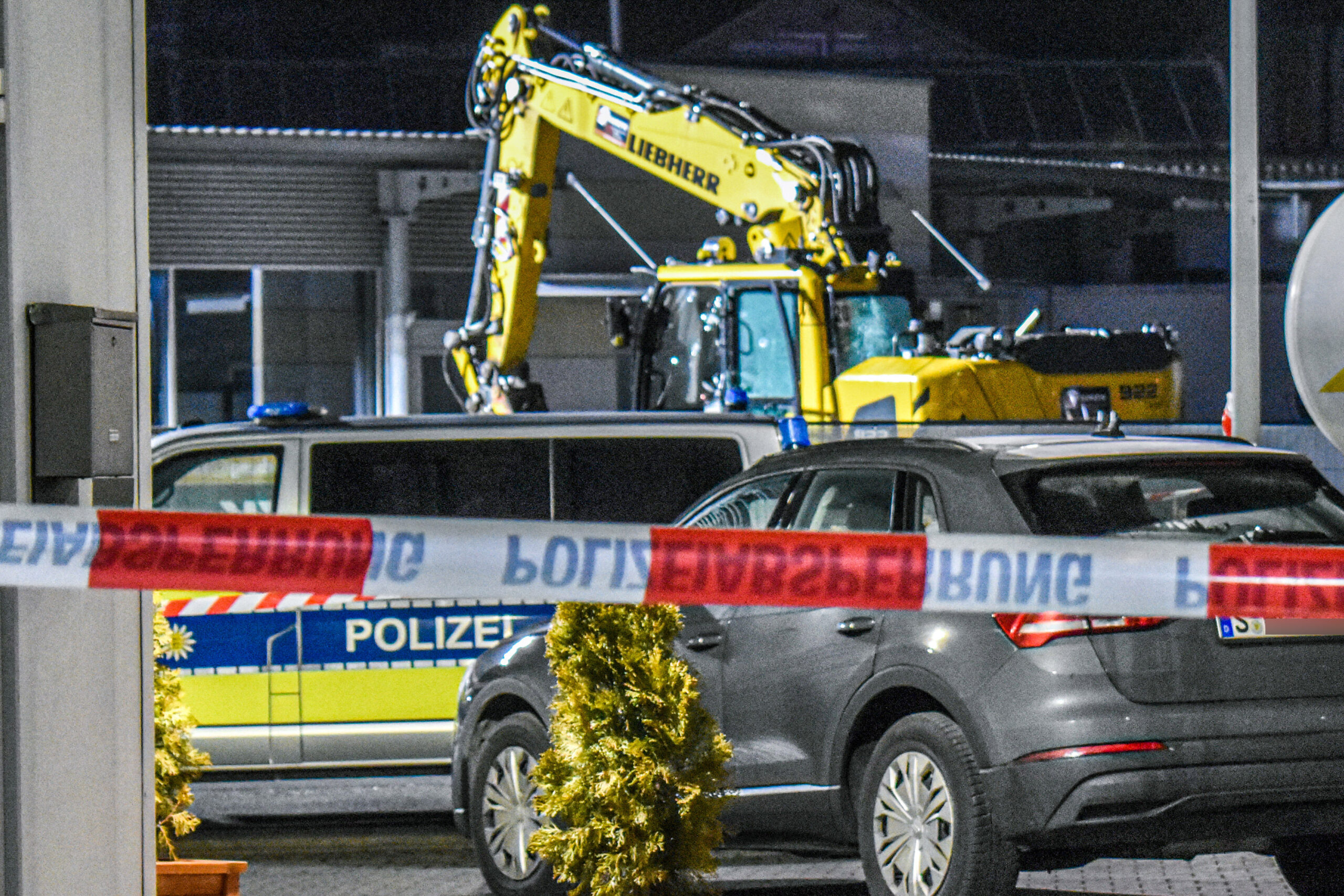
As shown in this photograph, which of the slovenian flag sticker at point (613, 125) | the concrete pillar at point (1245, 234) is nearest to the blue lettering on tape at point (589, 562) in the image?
the concrete pillar at point (1245, 234)

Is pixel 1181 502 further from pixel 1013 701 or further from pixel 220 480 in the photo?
pixel 220 480

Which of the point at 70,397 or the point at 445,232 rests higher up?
the point at 445,232

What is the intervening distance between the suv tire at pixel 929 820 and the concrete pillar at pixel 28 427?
8.52 feet

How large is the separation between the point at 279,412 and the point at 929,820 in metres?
4.13

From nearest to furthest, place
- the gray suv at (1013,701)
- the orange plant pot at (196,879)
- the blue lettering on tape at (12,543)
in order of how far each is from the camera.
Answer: the blue lettering on tape at (12,543)
the orange plant pot at (196,879)
the gray suv at (1013,701)

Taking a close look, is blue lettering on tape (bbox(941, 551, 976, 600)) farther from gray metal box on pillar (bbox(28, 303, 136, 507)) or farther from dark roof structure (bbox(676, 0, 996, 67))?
dark roof structure (bbox(676, 0, 996, 67))

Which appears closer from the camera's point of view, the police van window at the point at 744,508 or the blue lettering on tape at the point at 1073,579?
the blue lettering on tape at the point at 1073,579

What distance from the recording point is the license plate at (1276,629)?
5809 mm

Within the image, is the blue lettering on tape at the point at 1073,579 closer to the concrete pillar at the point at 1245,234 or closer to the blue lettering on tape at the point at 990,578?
the blue lettering on tape at the point at 990,578

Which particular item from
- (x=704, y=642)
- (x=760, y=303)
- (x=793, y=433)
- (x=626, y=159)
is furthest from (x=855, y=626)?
(x=626, y=159)

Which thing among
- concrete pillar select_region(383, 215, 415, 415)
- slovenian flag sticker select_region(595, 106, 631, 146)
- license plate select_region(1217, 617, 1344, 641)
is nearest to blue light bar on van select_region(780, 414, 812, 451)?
license plate select_region(1217, 617, 1344, 641)

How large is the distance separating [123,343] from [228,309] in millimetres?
23382

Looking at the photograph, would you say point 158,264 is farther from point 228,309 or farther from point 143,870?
point 143,870

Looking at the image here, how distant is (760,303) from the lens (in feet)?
47.1
